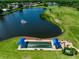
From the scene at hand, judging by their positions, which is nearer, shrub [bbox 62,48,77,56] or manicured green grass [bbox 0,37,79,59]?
manicured green grass [bbox 0,37,79,59]

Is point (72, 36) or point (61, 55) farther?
point (72, 36)

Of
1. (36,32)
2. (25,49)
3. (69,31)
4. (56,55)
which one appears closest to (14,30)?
(36,32)

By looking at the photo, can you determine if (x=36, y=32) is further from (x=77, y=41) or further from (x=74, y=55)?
(x=74, y=55)

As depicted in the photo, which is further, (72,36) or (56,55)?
(72,36)

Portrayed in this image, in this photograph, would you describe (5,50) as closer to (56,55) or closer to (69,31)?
(56,55)

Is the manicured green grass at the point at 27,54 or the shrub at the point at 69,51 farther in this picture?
the shrub at the point at 69,51

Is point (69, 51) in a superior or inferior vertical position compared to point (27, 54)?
superior

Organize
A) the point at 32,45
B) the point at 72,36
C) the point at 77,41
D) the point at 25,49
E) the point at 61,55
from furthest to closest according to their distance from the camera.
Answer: the point at 72,36 → the point at 77,41 → the point at 32,45 → the point at 25,49 → the point at 61,55

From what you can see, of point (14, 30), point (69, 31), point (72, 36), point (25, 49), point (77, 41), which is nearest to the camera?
point (25, 49)

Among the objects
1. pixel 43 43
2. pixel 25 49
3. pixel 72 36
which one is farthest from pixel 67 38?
pixel 25 49
